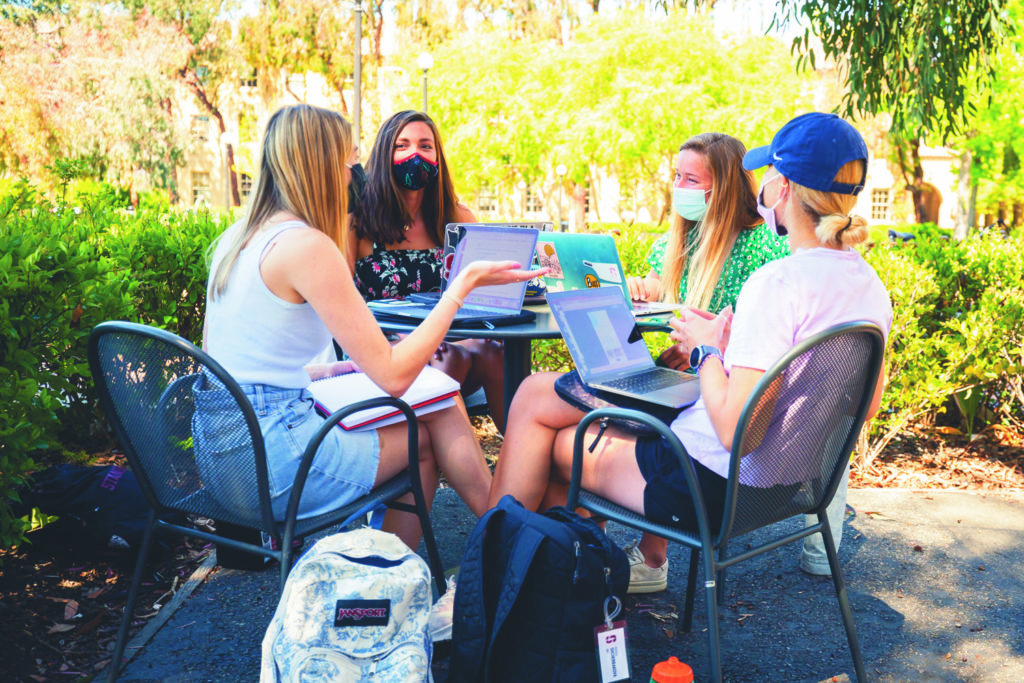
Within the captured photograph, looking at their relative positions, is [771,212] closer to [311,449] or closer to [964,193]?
[311,449]

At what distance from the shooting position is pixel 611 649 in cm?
203

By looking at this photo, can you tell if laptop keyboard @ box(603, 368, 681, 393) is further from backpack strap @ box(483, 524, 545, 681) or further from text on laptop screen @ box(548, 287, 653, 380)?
backpack strap @ box(483, 524, 545, 681)

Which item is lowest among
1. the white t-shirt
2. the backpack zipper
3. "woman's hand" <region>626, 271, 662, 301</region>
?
the backpack zipper

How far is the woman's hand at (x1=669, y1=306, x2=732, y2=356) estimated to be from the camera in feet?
7.55

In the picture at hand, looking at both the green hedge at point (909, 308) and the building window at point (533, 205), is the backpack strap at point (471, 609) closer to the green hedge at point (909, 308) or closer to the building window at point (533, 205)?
the green hedge at point (909, 308)

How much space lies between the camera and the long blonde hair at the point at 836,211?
2.10 m

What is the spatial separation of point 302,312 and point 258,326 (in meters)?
0.12

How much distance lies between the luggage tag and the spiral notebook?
82 cm

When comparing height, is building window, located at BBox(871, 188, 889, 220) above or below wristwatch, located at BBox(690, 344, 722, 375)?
below

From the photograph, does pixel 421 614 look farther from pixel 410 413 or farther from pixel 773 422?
pixel 773 422

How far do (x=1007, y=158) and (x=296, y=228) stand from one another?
32.0m

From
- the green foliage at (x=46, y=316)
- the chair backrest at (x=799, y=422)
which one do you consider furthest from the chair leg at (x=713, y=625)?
the green foliage at (x=46, y=316)

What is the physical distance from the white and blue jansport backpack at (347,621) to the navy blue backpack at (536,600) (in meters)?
0.17

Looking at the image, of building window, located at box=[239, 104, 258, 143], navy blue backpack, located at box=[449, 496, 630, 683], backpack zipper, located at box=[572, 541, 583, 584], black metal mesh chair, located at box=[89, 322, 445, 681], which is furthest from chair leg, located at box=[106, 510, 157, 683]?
building window, located at box=[239, 104, 258, 143]
